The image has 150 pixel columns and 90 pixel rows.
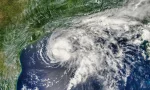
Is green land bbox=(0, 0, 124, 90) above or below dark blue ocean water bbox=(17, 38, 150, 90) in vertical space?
above

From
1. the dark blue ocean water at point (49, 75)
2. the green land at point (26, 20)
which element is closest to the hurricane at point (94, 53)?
the dark blue ocean water at point (49, 75)

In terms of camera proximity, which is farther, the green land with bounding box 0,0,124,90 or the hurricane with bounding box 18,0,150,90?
the green land with bounding box 0,0,124,90

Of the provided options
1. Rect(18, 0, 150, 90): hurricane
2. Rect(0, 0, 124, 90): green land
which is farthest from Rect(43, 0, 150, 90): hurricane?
Rect(0, 0, 124, 90): green land

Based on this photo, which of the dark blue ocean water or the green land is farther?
the green land

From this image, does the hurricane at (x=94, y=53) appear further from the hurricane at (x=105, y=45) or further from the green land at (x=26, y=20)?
the green land at (x=26, y=20)

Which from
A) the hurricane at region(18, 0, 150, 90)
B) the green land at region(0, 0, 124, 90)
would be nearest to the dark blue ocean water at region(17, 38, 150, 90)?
the hurricane at region(18, 0, 150, 90)

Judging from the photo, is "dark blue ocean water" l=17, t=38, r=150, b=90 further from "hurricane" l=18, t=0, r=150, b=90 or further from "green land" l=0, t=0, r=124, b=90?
"green land" l=0, t=0, r=124, b=90

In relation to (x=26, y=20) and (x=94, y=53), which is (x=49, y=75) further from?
(x=26, y=20)

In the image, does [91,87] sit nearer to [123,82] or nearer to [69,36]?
[123,82]
